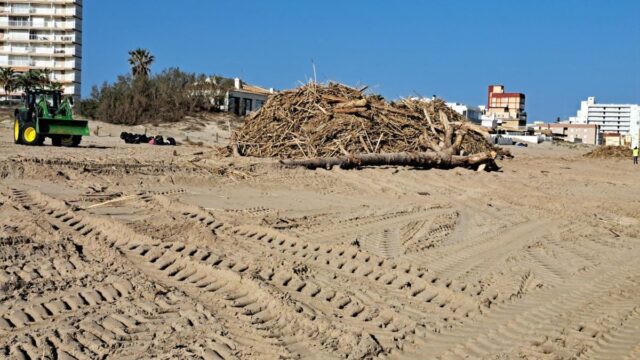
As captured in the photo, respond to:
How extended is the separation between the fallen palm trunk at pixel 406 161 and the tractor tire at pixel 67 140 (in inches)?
410

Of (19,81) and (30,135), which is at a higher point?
(19,81)

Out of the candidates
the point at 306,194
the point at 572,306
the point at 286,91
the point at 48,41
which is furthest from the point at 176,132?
the point at 48,41

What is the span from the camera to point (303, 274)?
6.19m

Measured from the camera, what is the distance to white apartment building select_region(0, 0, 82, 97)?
83.8 metres

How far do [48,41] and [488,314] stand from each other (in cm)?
8554

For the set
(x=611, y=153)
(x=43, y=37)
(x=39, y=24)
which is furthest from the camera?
(x=39, y=24)

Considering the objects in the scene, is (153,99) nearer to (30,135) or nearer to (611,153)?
(30,135)

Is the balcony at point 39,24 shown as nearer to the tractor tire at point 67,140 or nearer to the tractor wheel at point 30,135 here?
the tractor wheel at point 30,135

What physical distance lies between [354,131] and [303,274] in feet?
38.8

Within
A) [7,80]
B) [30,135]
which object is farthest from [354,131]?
[7,80]

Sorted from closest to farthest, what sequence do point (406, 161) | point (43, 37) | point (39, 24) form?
point (406, 161) < point (43, 37) < point (39, 24)

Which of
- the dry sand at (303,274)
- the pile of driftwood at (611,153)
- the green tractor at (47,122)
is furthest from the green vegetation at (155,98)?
the dry sand at (303,274)

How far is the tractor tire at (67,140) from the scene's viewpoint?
23.0m

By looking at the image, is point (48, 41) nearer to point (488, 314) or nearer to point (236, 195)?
point (236, 195)
